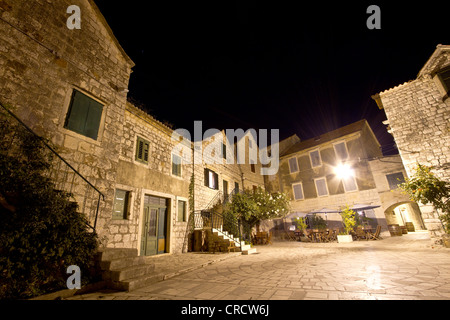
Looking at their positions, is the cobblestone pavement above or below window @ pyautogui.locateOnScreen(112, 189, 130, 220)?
below

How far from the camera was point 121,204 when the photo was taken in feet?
22.5

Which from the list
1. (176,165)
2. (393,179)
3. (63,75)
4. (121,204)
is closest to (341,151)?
(393,179)

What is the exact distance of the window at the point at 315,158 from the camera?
1752cm

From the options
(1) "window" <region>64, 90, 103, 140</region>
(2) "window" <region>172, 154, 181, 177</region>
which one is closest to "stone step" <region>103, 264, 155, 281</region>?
(1) "window" <region>64, 90, 103, 140</region>

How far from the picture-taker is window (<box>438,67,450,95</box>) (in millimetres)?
7963

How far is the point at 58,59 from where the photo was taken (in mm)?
4668

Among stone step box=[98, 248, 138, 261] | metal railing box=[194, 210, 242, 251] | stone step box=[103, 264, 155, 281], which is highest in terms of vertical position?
metal railing box=[194, 210, 242, 251]

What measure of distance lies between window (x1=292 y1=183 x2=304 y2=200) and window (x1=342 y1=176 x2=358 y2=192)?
142 inches

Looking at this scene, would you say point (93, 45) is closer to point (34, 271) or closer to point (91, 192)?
point (91, 192)

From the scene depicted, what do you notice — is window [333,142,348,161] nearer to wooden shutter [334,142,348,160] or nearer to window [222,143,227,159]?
wooden shutter [334,142,348,160]

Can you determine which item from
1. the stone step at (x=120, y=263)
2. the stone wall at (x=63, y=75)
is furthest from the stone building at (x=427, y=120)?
the stone wall at (x=63, y=75)

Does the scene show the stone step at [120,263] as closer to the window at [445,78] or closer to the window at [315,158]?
the window at [445,78]

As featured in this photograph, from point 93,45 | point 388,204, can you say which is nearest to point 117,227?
point 93,45

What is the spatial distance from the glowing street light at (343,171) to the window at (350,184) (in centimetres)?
17
